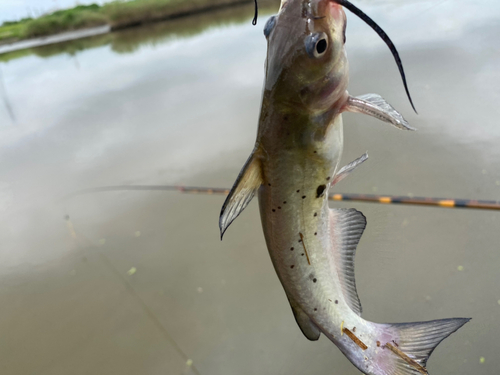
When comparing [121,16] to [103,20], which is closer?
[121,16]

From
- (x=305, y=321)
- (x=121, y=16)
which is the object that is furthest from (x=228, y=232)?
(x=121, y=16)

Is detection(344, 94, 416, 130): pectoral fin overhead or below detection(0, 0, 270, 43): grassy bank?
below

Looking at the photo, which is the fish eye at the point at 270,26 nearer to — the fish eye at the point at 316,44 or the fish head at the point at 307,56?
the fish head at the point at 307,56

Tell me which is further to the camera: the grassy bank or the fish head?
the grassy bank

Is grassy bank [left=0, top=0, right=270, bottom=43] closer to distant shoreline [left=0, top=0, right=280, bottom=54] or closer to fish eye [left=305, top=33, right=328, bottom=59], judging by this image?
distant shoreline [left=0, top=0, right=280, bottom=54]

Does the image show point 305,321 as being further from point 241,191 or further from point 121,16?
point 121,16

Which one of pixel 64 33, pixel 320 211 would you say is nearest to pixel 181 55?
pixel 320 211

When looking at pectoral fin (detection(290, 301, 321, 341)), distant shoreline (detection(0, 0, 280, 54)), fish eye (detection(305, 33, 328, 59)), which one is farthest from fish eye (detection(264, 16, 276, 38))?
distant shoreline (detection(0, 0, 280, 54))

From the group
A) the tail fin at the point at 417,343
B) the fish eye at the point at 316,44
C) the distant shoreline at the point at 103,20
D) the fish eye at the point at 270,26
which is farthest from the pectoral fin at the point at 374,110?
the distant shoreline at the point at 103,20
